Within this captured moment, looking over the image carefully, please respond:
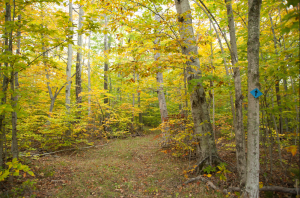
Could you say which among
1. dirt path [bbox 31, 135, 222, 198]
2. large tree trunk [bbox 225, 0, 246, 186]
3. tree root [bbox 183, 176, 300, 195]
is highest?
large tree trunk [bbox 225, 0, 246, 186]

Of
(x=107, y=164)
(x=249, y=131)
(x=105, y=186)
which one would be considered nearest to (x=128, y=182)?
(x=105, y=186)

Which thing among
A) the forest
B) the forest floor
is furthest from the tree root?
the forest floor

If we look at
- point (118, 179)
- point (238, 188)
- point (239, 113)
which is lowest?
point (118, 179)

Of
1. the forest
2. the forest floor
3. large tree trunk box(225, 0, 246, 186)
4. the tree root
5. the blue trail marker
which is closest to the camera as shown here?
the blue trail marker

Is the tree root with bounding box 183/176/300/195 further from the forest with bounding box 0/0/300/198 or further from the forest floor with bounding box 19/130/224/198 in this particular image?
the forest floor with bounding box 19/130/224/198

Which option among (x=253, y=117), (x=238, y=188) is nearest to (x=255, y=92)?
(x=253, y=117)

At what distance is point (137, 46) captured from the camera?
4297mm

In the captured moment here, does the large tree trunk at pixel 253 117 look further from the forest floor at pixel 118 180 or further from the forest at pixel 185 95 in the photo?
the forest floor at pixel 118 180

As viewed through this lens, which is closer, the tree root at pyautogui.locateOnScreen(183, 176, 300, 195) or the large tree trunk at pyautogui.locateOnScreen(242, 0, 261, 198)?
the large tree trunk at pyautogui.locateOnScreen(242, 0, 261, 198)

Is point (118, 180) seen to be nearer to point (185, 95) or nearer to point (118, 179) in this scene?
point (118, 179)

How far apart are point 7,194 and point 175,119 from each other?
16.0 ft

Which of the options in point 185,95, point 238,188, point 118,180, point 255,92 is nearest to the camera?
point 255,92

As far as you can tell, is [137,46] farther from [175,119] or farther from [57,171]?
[57,171]

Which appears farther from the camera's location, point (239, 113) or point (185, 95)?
point (185, 95)
